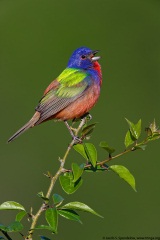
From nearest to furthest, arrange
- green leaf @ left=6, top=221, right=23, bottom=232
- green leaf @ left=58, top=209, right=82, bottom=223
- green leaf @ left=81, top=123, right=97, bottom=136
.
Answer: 1. green leaf @ left=6, top=221, right=23, bottom=232
2. green leaf @ left=58, top=209, right=82, bottom=223
3. green leaf @ left=81, top=123, right=97, bottom=136

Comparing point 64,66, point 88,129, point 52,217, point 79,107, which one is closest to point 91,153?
point 88,129

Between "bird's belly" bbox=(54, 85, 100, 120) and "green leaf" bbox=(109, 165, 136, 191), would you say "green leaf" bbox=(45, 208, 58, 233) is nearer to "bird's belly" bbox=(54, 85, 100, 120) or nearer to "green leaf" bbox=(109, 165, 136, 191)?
"green leaf" bbox=(109, 165, 136, 191)

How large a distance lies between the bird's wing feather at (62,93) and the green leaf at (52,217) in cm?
237

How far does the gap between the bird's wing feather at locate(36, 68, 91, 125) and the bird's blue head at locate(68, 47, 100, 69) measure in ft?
0.71

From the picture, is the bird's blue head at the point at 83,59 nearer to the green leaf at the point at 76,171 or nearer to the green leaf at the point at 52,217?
the green leaf at the point at 76,171

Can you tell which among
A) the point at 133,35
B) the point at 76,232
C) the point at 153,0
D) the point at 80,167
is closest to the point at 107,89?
the point at 133,35

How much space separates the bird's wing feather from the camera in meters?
4.84

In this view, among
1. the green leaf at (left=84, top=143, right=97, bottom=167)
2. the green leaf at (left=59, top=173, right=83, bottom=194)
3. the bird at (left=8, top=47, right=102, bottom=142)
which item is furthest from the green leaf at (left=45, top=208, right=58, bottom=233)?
the bird at (left=8, top=47, right=102, bottom=142)

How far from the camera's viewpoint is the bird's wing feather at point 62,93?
4.84 m

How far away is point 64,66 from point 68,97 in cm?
272

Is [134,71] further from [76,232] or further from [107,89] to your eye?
[76,232]

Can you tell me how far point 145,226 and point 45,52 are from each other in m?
3.06

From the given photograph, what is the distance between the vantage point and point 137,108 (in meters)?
7.41

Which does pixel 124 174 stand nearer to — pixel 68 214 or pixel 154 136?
pixel 154 136
